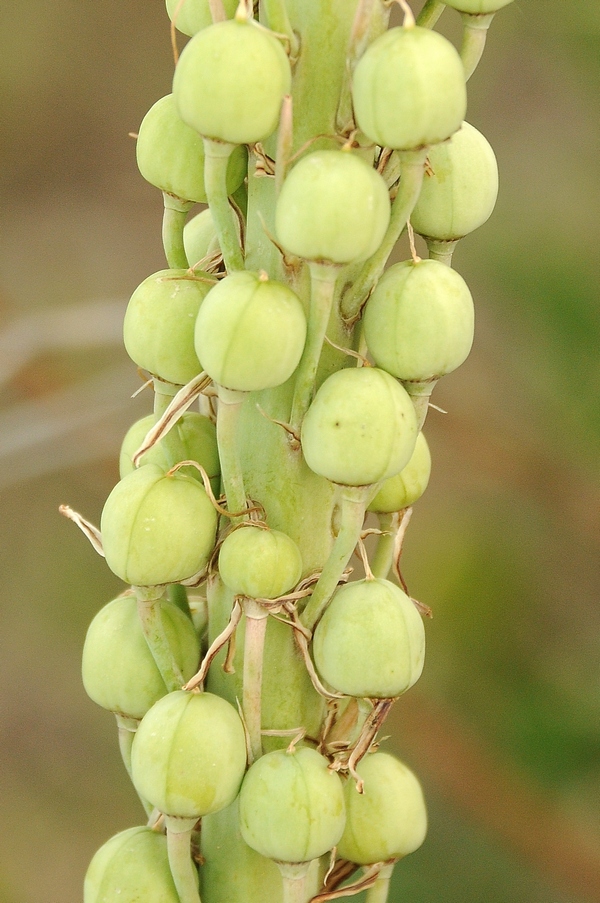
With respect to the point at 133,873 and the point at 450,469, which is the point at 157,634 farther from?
the point at 450,469

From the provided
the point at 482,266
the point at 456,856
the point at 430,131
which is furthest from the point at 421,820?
the point at 482,266

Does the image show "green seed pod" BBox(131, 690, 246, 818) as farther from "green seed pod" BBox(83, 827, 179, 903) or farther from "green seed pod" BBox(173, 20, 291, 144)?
"green seed pod" BBox(173, 20, 291, 144)

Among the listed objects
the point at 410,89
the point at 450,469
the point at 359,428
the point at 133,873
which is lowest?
the point at 450,469

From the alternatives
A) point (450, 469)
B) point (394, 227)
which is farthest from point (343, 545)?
point (450, 469)

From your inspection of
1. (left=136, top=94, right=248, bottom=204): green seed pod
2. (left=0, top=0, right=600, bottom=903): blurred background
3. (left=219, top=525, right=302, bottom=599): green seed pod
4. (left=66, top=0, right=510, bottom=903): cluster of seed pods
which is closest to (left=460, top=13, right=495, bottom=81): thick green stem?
(left=66, top=0, right=510, bottom=903): cluster of seed pods

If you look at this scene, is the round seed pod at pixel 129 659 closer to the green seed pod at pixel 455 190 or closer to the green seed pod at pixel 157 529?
Result: the green seed pod at pixel 157 529

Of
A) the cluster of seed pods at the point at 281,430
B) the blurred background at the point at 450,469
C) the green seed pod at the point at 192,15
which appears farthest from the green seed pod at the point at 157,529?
the blurred background at the point at 450,469
